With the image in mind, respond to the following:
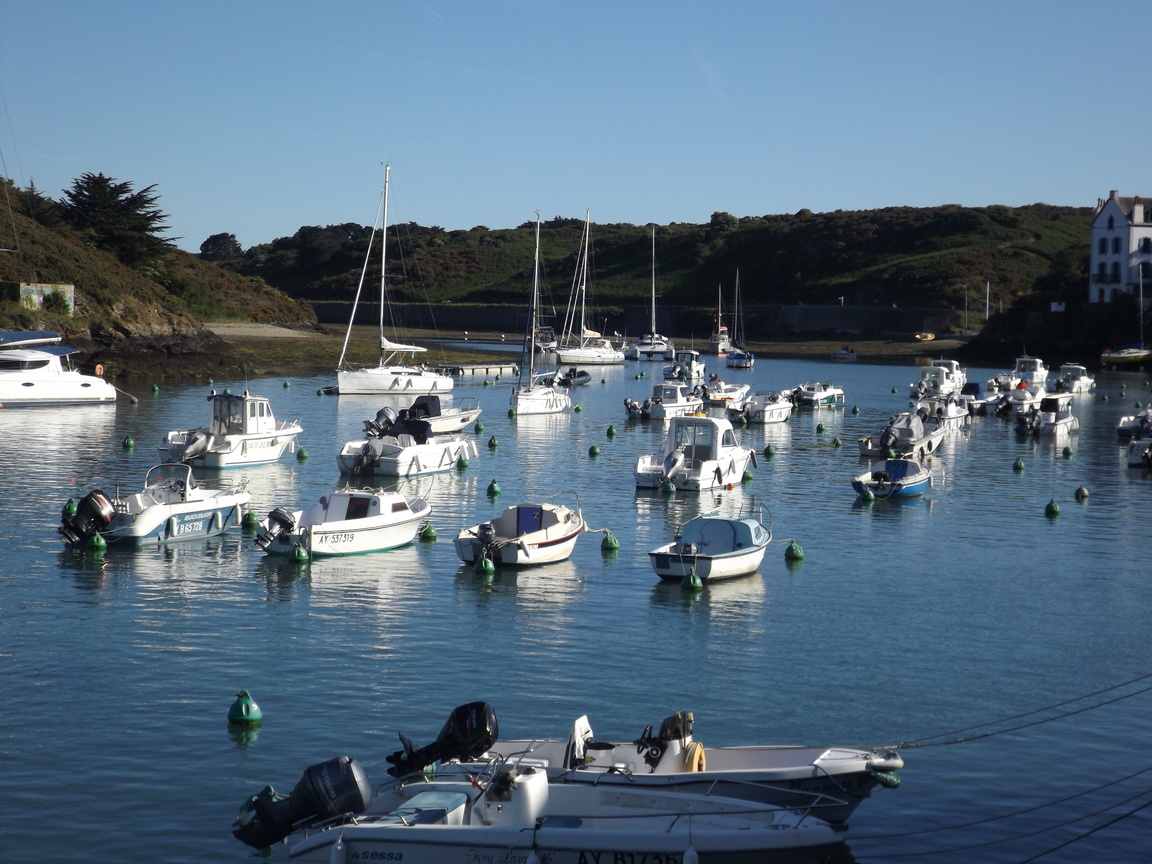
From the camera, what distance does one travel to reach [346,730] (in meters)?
19.6

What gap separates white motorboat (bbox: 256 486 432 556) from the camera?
3159 cm

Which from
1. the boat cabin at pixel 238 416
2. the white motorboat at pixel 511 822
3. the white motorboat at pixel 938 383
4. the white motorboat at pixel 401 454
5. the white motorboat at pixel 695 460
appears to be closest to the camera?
the white motorboat at pixel 511 822

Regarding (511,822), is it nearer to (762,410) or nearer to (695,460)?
(695,460)

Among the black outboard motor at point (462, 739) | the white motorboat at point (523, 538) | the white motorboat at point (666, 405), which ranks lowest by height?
the black outboard motor at point (462, 739)

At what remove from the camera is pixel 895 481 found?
146 feet

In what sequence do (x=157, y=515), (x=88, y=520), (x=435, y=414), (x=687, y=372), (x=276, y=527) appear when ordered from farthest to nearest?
1. (x=687, y=372)
2. (x=435, y=414)
3. (x=157, y=515)
4. (x=88, y=520)
5. (x=276, y=527)

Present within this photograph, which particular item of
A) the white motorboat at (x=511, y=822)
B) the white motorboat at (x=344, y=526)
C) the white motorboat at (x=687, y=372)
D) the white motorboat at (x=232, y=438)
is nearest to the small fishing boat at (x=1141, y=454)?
Answer: the white motorboat at (x=344, y=526)

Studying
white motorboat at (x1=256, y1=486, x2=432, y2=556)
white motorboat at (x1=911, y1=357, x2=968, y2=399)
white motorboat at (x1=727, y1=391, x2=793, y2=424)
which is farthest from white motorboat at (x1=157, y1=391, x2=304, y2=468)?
white motorboat at (x1=911, y1=357, x2=968, y2=399)

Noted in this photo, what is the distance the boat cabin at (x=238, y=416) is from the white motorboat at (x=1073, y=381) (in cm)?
5861

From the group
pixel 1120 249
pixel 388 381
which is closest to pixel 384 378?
pixel 388 381

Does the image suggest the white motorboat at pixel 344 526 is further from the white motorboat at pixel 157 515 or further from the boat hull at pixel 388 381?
the boat hull at pixel 388 381

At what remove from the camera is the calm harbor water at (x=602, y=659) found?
675 inches

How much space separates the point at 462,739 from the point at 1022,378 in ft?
266

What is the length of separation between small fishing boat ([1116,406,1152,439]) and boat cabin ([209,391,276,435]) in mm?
42503
